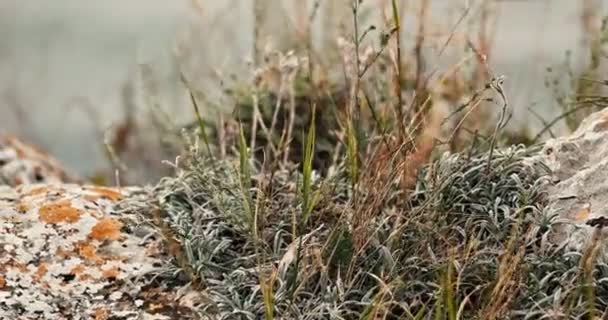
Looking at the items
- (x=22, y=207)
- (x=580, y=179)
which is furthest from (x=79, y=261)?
(x=580, y=179)

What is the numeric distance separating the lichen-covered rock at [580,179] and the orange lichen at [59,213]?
1414 millimetres

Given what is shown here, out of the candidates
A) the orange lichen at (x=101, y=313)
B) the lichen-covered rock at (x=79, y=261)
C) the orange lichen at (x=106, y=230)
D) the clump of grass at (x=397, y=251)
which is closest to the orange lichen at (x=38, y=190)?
the lichen-covered rock at (x=79, y=261)

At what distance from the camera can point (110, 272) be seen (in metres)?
3.05

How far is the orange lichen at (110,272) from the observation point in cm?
303

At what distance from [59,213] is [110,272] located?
0.33 metres

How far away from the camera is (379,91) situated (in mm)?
4812

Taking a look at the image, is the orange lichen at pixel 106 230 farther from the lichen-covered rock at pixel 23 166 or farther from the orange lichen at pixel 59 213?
the lichen-covered rock at pixel 23 166

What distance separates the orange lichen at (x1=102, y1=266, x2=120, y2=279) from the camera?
9.95ft

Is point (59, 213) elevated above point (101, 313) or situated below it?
above

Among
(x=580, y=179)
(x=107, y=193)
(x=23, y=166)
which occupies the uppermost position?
(x=580, y=179)

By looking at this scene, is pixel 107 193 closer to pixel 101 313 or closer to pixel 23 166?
pixel 101 313

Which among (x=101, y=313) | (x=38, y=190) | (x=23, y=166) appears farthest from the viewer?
(x=23, y=166)

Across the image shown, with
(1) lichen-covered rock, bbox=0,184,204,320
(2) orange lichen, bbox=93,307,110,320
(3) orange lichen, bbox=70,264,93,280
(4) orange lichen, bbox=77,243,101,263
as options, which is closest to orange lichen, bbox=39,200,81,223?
(1) lichen-covered rock, bbox=0,184,204,320

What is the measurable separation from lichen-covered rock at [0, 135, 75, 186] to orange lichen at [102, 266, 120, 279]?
1686 millimetres
